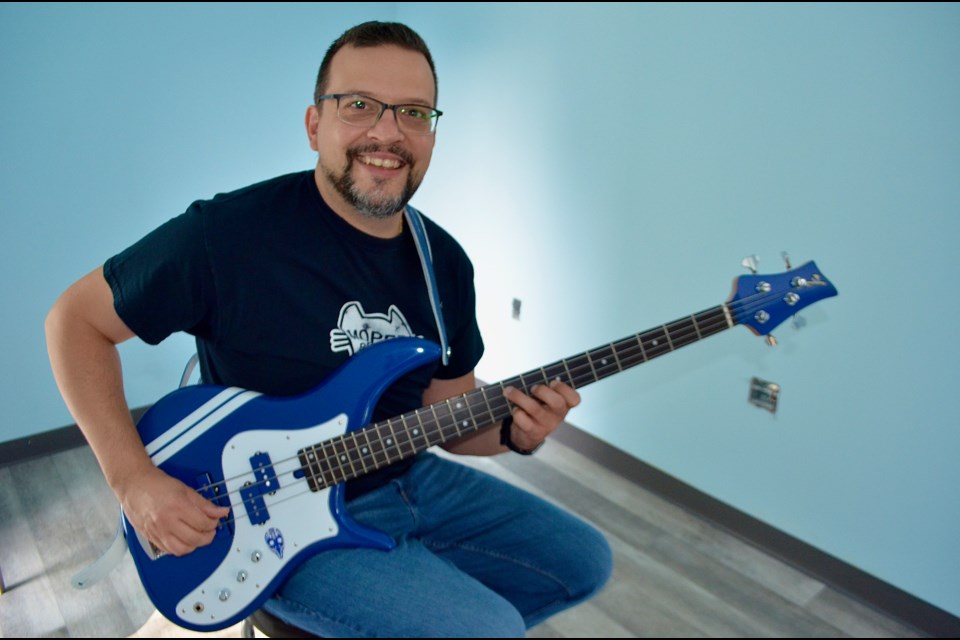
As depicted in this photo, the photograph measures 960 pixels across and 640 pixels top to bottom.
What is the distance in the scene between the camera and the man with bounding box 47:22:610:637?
1037 millimetres

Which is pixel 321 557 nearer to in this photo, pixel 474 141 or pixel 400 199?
pixel 400 199

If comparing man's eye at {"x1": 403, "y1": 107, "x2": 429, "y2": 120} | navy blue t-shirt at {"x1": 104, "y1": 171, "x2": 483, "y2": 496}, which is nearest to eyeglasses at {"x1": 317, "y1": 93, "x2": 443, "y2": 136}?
man's eye at {"x1": 403, "y1": 107, "x2": 429, "y2": 120}

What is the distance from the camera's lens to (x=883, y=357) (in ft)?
5.87

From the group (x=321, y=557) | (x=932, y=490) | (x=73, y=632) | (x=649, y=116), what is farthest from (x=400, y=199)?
(x=932, y=490)

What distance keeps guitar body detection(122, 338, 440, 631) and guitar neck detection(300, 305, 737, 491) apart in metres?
0.02

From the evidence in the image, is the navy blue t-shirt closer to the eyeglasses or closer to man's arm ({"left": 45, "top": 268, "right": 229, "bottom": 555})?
man's arm ({"left": 45, "top": 268, "right": 229, "bottom": 555})

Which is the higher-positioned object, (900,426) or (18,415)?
(18,415)

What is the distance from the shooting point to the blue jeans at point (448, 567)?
42.3 inches

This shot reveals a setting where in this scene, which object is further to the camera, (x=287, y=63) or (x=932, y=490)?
(x=932, y=490)

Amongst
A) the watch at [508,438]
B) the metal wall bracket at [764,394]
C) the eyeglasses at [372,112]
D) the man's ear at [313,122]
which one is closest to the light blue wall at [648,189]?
the metal wall bracket at [764,394]

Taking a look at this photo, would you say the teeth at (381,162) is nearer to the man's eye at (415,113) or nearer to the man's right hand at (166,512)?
the man's eye at (415,113)

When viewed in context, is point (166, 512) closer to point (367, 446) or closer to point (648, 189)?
point (367, 446)

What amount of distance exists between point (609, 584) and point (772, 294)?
1067mm

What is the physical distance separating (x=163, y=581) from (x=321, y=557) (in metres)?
0.23
